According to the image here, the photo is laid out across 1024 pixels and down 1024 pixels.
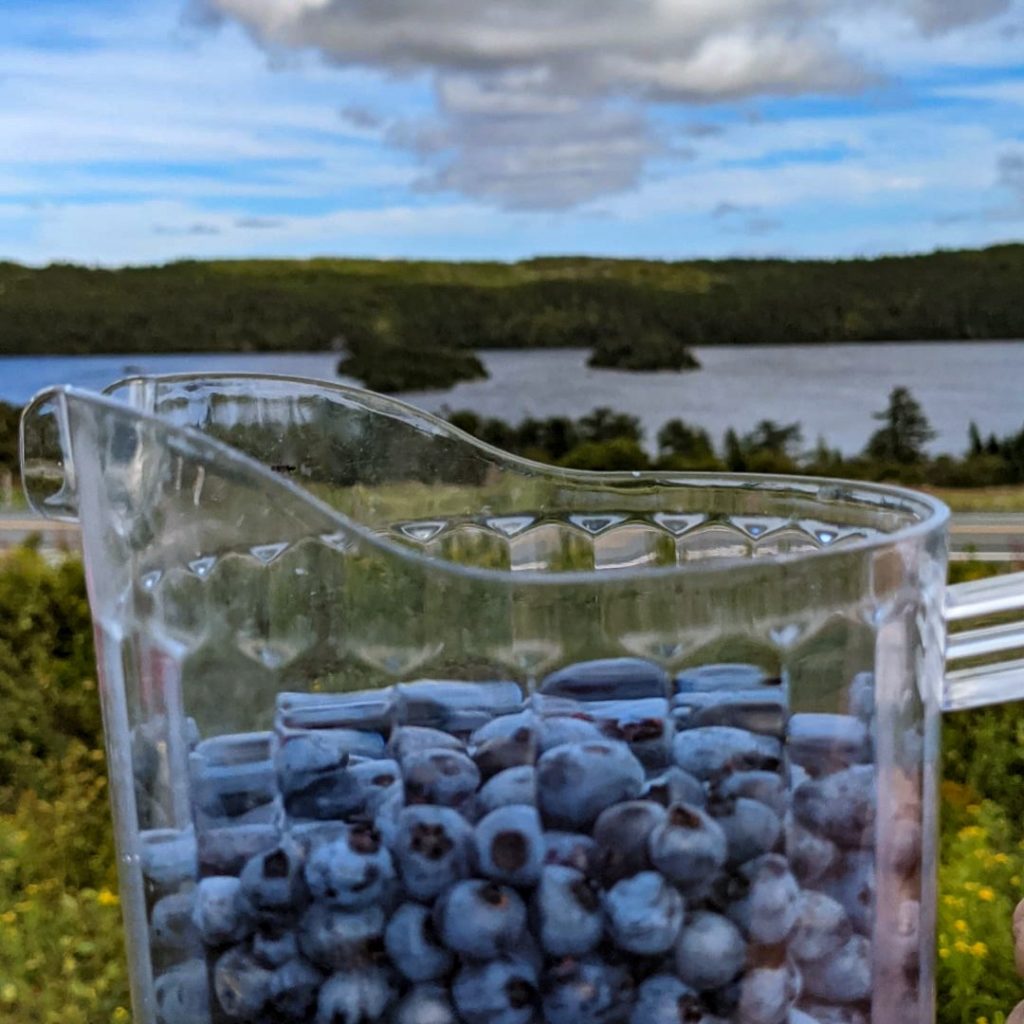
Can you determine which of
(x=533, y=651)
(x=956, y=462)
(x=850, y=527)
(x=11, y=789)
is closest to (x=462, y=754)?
(x=533, y=651)

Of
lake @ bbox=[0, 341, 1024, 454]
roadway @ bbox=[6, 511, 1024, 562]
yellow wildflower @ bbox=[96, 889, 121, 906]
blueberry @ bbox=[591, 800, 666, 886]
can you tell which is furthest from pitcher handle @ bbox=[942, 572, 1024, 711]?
lake @ bbox=[0, 341, 1024, 454]

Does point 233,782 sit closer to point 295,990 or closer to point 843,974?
point 295,990

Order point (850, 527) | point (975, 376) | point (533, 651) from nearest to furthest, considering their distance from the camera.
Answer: point (533, 651) → point (850, 527) → point (975, 376)

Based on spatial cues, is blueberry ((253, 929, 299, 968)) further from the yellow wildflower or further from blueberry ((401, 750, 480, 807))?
the yellow wildflower

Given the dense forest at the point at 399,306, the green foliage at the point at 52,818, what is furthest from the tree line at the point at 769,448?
the green foliage at the point at 52,818

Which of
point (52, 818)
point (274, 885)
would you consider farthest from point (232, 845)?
point (52, 818)

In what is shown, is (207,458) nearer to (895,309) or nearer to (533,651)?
(533,651)

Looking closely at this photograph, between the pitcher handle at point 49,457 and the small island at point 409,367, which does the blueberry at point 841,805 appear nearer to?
the pitcher handle at point 49,457
